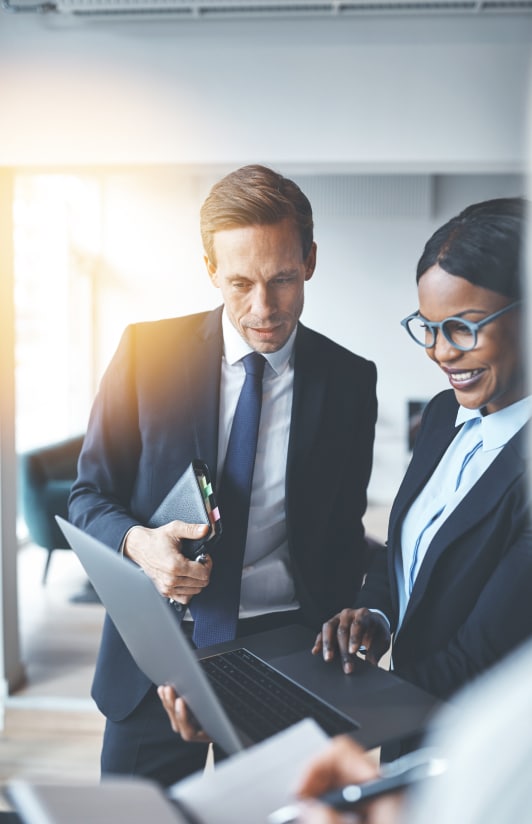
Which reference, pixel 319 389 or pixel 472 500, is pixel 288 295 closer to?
pixel 319 389

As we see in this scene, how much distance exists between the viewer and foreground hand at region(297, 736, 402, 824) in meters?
0.61

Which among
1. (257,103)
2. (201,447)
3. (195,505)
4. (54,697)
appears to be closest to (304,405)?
(201,447)

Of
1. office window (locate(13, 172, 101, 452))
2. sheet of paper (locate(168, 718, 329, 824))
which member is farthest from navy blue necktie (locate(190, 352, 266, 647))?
office window (locate(13, 172, 101, 452))

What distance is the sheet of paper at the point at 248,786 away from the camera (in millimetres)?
722

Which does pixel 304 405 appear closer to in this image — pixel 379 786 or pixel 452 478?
pixel 452 478

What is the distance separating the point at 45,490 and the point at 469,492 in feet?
9.62

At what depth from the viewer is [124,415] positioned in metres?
1.56

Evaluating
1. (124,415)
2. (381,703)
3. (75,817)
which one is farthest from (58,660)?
(75,817)

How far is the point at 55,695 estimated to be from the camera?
3.06 m

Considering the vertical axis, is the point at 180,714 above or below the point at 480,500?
below

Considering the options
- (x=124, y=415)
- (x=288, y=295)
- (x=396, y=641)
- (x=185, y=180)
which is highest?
(x=185, y=180)

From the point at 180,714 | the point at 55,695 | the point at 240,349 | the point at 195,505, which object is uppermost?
the point at 240,349

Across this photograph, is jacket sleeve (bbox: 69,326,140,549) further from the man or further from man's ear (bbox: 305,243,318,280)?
man's ear (bbox: 305,243,318,280)

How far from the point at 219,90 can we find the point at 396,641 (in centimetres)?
200
